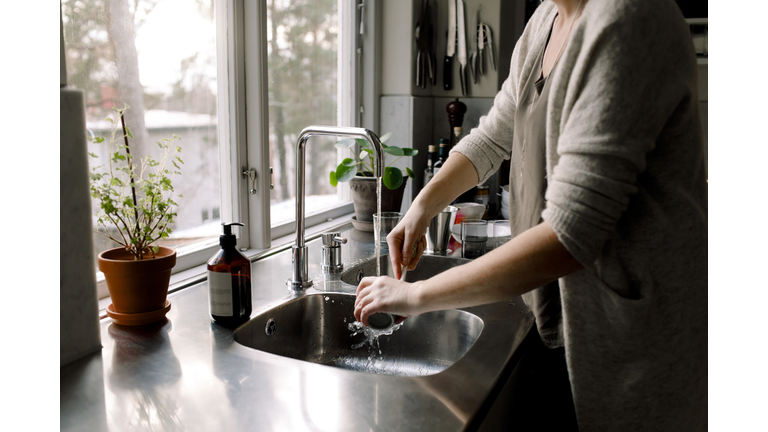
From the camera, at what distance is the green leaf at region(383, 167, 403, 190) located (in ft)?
6.28

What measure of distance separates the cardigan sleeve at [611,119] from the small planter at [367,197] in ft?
4.18

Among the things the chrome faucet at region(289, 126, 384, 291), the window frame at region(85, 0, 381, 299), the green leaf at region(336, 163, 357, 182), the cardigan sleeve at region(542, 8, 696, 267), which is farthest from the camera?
the green leaf at region(336, 163, 357, 182)

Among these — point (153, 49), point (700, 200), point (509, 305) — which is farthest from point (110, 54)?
point (700, 200)

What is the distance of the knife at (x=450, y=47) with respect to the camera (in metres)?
2.48

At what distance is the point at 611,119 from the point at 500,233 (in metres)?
1.13

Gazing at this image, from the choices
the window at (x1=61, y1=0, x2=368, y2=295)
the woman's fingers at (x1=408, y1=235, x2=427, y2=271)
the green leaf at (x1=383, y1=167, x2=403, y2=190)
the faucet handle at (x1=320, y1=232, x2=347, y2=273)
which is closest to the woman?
the woman's fingers at (x1=408, y1=235, x2=427, y2=271)

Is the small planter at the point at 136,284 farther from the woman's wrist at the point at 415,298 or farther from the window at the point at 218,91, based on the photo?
the woman's wrist at the point at 415,298

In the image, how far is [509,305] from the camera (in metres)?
1.20

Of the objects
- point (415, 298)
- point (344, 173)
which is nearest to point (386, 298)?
point (415, 298)

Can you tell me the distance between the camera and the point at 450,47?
249cm

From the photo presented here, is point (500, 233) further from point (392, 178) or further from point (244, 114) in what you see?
point (244, 114)

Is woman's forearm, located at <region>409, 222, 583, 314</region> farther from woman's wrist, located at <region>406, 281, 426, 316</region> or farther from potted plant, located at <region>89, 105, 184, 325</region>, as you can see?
potted plant, located at <region>89, 105, 184, 325</region>

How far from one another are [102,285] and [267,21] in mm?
881

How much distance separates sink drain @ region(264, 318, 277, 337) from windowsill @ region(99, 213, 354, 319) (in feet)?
0.90
